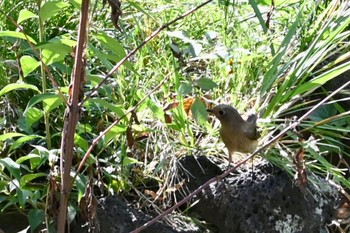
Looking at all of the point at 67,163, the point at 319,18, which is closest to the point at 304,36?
the point at 319,18

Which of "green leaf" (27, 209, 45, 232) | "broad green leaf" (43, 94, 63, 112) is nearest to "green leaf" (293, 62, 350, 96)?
"green leaf" (27, 209, 45, 232)

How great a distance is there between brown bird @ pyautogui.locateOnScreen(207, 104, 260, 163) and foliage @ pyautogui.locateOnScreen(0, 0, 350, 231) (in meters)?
0.06

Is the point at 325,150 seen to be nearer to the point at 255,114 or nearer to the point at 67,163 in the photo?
the point at 255,114

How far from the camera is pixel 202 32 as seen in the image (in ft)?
9.34

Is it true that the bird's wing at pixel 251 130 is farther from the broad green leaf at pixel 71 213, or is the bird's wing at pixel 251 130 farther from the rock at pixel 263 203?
the broad green leaf at pixel 71 213

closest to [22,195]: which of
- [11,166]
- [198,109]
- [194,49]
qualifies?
[11,166]

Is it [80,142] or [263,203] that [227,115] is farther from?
[80,142]

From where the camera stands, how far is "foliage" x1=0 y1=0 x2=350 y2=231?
2.03m

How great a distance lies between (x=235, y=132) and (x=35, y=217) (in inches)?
24.2

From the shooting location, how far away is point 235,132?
219 cm

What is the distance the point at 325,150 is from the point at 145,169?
0.61 m

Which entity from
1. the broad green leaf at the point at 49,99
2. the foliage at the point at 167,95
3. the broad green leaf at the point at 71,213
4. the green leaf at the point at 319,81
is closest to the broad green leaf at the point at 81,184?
the foliage at the point at 167,95

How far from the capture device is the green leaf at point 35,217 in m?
1.91

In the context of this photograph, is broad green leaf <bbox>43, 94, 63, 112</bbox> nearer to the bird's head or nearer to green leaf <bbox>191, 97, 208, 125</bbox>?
green leaf <bbox>191, 97, 208, 125</bbox>
